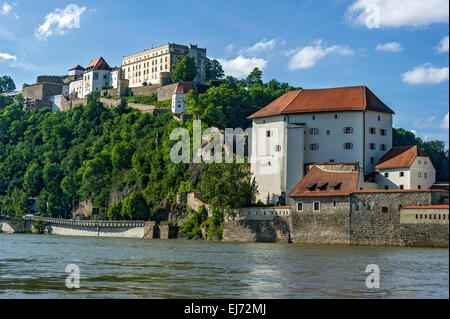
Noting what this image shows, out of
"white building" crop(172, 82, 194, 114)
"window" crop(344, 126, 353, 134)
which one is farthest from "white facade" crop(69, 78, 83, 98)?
"window" crop(344, 126, 353, 134)

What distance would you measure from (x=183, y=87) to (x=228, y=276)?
253ft

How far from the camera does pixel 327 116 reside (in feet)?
209

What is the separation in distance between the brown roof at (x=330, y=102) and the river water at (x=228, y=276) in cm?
2402

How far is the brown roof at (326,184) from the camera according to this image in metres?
56.2

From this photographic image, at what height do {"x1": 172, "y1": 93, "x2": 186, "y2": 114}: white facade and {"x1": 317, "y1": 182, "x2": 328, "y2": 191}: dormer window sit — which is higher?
{"x1": 172, "y1": 93, "x2": 186, "y2": 114}: white facade

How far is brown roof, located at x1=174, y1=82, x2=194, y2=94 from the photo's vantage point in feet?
338

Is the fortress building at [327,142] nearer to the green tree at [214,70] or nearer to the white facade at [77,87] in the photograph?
the green tree at [214,70]

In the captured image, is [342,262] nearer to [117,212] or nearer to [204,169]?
[204,169]

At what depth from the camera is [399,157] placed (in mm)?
60156

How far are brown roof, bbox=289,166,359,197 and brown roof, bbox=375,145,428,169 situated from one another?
4340mm

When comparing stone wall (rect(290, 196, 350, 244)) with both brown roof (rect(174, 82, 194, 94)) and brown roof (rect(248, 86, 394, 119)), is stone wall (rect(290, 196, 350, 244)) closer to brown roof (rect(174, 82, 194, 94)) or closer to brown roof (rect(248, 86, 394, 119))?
brown roof (rect(248, 86, 394, 119))

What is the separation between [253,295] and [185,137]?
64.7m

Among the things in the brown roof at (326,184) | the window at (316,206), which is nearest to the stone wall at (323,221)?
the window at (316,206)

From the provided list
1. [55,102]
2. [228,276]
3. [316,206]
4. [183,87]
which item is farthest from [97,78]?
[228,276]
